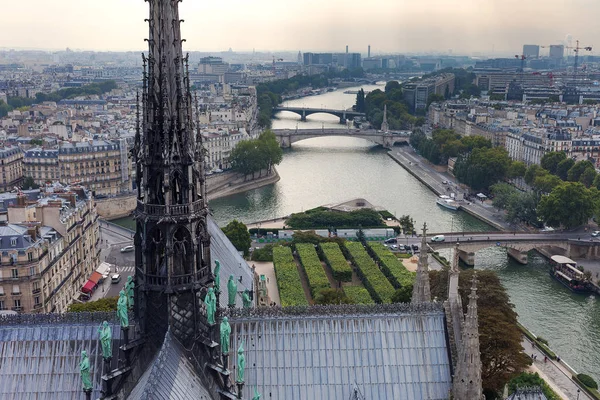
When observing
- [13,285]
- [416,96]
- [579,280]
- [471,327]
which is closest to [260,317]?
[471,327]

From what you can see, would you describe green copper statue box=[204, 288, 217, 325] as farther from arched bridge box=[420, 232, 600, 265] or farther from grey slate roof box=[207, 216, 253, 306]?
arched bridge box=[420, 232, 600, 265]

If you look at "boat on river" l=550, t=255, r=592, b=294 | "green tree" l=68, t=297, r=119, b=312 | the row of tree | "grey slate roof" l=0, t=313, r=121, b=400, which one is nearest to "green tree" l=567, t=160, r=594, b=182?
"boat on river" l=550, t=255, r=592, b=294

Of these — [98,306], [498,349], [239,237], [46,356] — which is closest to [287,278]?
[239,237]

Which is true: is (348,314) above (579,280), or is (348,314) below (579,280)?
above

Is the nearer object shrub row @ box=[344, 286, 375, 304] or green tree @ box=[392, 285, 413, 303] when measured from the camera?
green tree @ box=[392, 285, 413, 303]

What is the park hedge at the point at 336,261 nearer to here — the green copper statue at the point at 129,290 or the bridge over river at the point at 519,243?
the bridge over river at the point at 519,243

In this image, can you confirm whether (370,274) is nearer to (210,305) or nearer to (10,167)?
(210,305)

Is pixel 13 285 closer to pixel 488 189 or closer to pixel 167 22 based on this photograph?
pixel 167 22
